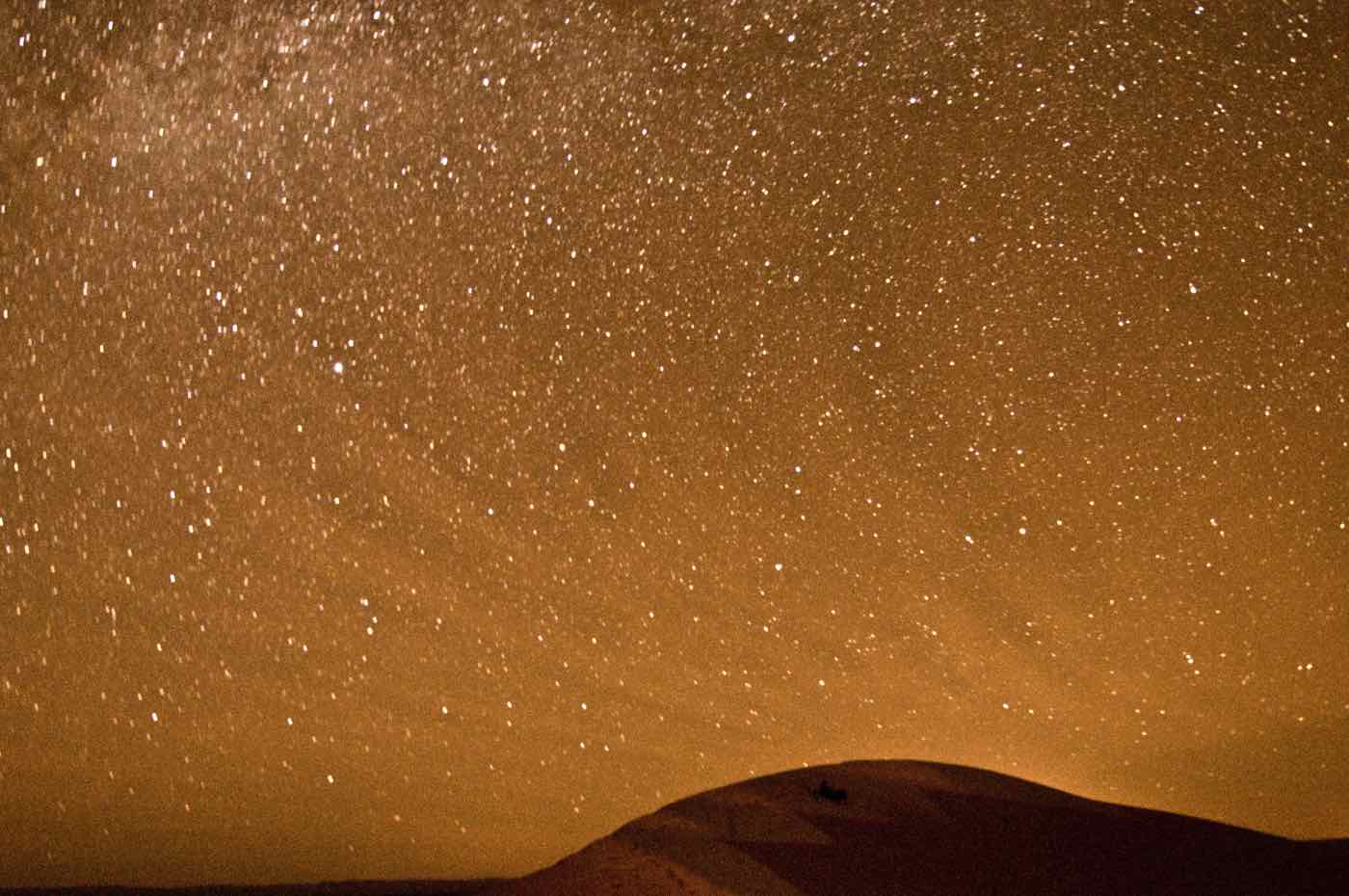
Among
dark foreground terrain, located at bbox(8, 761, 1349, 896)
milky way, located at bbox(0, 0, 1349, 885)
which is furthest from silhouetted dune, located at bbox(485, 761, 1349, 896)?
milky way, located at bbox(0, 0, 1349, 885)

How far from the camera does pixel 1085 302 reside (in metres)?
1.60

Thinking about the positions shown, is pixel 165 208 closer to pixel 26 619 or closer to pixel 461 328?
pixel 461 328

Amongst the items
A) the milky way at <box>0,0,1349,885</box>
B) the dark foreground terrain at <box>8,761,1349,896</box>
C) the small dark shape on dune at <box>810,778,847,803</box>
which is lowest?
the dark foreground terrain at <box>8,761,1349,896</box>

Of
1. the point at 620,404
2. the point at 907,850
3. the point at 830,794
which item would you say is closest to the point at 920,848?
the point at 907,850

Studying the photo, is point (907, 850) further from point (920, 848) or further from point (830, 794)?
point (830, 794)

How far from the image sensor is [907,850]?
189 cm

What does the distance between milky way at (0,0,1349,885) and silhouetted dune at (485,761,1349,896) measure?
14 cm

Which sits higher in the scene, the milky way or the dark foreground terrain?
the milky way

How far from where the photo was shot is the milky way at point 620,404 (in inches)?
53.9

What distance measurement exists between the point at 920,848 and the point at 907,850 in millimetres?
32

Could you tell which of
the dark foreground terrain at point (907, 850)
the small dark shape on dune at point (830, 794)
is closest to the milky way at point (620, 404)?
the dark foreground terrain at point (907, 850)

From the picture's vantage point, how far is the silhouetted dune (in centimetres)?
173

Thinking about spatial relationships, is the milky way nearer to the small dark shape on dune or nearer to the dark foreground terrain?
the dark foreground terrain

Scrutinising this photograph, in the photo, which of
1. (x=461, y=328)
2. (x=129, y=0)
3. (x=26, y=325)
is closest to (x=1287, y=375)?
(x=461, y=328)
